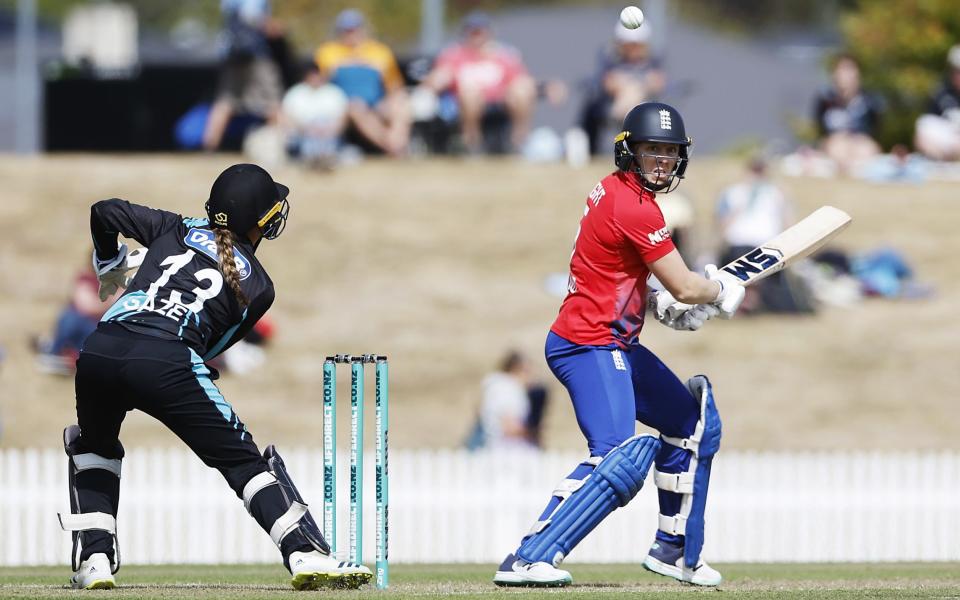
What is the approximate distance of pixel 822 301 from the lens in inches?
770

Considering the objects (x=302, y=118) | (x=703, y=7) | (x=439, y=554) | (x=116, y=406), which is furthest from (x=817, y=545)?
(x=703, y=7)

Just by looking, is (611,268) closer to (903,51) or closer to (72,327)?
(72,327)

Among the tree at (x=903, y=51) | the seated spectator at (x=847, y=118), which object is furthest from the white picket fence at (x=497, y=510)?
the tree at (x=903, y=51)

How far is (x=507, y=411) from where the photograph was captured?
14.8 metres

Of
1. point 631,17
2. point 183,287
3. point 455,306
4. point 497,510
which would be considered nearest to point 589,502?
point 183,287

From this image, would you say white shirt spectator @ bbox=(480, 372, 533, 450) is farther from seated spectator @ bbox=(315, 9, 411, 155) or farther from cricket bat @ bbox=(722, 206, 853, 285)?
seated spectator @ bbox=(315, 9, 411, 155)

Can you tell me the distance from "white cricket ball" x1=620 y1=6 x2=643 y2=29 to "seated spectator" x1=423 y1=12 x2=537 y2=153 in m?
12.1

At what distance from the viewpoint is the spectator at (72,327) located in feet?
55.0

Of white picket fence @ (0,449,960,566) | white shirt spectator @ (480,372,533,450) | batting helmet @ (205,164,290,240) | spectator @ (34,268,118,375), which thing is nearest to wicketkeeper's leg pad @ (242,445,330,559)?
batting helmet @ (205,164,290,240)

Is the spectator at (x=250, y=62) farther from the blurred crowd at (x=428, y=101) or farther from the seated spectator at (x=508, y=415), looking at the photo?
the seated spectator at (x=508, y=415)

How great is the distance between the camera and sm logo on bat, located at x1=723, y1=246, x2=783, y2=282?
7.90 meters

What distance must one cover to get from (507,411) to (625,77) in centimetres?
626

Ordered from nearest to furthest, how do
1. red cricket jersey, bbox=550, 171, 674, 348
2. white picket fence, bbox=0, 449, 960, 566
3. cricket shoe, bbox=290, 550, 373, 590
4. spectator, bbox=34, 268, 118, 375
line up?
cricket shoe, bbox=290, 550, 373, 590
red cricket jersey, bbox=550, 171, 674, 348
white picket fence, bbox=0, 449, 960, 566
spectator, bbox=34, 268, 118, 375

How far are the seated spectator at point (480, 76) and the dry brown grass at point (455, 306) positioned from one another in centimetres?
136
